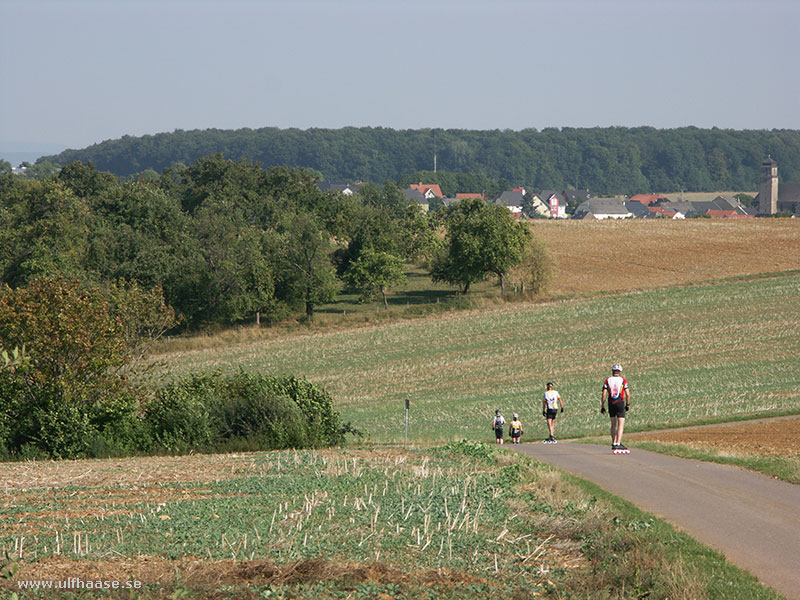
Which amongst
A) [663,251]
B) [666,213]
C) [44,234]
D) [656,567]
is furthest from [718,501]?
[666,213]

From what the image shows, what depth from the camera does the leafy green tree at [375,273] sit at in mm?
71625

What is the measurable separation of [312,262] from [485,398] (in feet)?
118

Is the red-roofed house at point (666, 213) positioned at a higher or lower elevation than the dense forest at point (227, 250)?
higher

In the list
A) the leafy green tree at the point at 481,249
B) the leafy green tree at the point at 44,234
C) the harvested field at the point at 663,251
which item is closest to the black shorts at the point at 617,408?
the harvested field at the point at 663,251

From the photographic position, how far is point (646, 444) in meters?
19.6

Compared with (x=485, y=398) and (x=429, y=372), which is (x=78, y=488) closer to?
(x=485, y=398)

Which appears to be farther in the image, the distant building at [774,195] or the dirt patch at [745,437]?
the distant building at [774,195]

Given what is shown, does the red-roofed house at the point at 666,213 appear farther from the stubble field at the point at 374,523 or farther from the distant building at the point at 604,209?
the stubble field at the point at 374,523

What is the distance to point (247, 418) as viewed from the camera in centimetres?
2066

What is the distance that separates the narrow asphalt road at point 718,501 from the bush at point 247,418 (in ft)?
17.3

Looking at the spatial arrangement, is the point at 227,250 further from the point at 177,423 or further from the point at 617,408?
the point at 617,408

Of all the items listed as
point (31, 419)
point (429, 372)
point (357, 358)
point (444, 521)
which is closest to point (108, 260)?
point (357, 358)

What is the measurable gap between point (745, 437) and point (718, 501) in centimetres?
947

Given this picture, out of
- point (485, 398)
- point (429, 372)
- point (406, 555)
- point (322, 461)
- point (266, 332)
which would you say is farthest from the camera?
point (266, 332)
